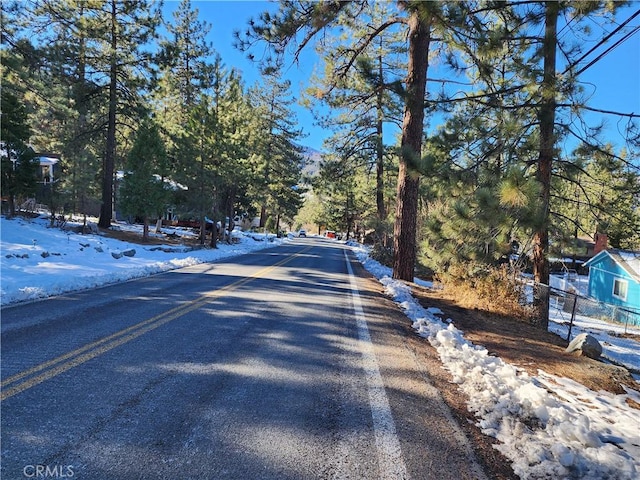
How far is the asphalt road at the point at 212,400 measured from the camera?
2533 millimetres

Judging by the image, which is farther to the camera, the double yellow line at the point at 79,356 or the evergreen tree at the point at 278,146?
the evergreen tree at the point at 278,146

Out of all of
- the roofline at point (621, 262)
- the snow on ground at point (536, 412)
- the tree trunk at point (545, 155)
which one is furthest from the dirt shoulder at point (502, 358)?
the roofline at point (621, 262)

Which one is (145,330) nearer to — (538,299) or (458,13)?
(458,13)

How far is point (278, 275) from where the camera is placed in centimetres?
1250

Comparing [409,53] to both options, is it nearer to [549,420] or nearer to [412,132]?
[412,132]

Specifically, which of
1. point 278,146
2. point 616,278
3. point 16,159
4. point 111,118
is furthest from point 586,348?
point 278,146

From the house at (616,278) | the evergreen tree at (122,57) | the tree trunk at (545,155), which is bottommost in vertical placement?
the house at (616,278)

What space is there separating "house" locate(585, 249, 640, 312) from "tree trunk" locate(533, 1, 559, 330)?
19921 mm

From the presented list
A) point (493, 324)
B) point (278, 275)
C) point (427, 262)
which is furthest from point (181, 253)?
point (493, 324)

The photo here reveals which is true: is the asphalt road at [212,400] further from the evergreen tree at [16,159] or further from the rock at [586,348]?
the evergreen tree at [16,159]

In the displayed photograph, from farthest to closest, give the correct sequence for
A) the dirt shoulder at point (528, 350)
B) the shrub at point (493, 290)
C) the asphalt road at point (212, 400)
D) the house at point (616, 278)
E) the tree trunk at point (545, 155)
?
the house at point (616, 278) < the shrub at point (493, 290) < the tree trunk at point (545, 155) < the dirt shoulder at point (528, 350) < the asphalt road at point (212, 400)

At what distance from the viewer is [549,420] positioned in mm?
3244

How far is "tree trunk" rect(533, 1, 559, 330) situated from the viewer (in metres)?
6.64

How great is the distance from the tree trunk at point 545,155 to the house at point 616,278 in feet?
65.4
